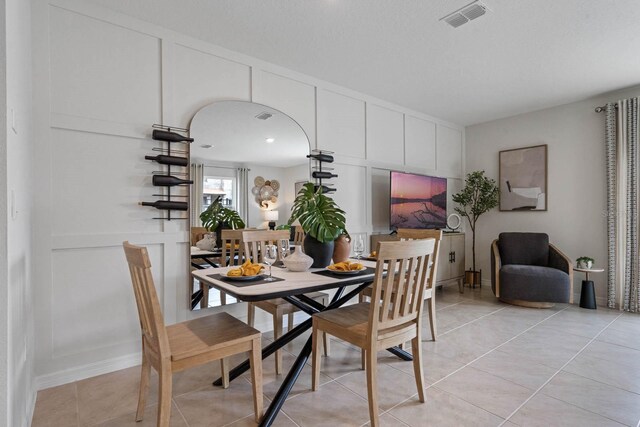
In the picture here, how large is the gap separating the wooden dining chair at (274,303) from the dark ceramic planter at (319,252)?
402mm

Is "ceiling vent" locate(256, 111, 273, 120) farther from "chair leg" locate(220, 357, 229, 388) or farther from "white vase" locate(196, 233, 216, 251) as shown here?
"chair leg" locate(220, 357, 229, 388)

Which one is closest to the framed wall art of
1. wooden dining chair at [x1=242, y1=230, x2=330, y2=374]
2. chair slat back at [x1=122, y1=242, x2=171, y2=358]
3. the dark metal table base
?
the dark metal table base

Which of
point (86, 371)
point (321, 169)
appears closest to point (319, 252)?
point (321, 169)

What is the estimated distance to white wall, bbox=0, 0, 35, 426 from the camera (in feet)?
3.76

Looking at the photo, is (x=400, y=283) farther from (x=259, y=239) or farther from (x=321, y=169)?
(x=321, y=169)

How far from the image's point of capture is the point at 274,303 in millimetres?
2461

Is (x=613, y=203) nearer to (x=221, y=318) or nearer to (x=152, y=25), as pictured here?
(x=221, y=318)

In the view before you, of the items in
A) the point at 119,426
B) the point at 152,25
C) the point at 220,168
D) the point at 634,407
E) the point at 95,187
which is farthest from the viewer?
the point at 220,168

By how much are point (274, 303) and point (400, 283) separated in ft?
3.56

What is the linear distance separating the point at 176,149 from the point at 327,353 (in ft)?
6.89

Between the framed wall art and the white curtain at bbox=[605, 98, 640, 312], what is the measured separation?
2.55ft

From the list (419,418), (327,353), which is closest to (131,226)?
(327,353)

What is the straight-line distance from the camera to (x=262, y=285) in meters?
1.79

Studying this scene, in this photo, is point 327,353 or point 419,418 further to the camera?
point 327,353
